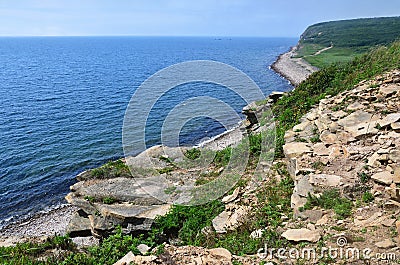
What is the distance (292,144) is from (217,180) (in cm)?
376

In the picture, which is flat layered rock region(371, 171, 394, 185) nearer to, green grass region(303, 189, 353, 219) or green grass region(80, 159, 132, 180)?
green grass region(303, 189, 353, 219)

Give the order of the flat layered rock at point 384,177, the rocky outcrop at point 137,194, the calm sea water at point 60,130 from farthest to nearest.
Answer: the calm sea water at point 60,130
the rocky outcrop at point 137,194
the flat layered rock at point 384,177

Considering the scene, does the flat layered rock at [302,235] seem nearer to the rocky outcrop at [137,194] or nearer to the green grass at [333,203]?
the green grass at [333,203]

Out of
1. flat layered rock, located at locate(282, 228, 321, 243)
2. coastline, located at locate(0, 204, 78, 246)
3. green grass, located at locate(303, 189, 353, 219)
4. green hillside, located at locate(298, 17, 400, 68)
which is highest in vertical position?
green hillside, located at locate(298, 17, 400, 68)

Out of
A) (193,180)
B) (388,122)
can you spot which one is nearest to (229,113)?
(193,180)

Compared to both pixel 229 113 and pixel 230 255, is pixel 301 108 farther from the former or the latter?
pixel 229 113

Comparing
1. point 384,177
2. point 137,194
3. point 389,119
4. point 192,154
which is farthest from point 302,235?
point 192,154

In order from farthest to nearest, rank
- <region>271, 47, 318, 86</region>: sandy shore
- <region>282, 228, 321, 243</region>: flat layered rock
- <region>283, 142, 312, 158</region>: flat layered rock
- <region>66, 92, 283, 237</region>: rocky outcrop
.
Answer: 1. <region>271, 47, 318, 86</region>: sandy shore
2. <region>66, 92, 283, 237</region>: rocky outcrop
3. <region>283, 142, 312, 158</region>: flat layered rock
4. <region>282, 228, 321, 243</region>: flat layered rock

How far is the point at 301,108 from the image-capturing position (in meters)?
19.5

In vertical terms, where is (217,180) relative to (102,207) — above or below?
above

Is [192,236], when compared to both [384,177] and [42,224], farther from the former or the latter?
[42,224]

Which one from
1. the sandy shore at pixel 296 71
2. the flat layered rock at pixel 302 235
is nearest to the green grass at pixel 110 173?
the flat layered rock at pixel 302 235

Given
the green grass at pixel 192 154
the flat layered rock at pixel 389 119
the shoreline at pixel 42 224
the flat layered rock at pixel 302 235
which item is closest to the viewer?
the flat layered rock at pixel 302 235

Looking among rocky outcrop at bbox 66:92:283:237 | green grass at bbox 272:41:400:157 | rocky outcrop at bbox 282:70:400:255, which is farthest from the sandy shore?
rocky outcrop at bbox 66:92:283:237
